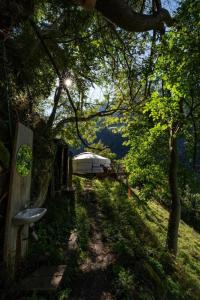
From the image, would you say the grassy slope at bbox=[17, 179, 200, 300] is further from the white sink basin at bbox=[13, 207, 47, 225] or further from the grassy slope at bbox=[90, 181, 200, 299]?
the white sink basin at bbox=[13, 207, 47, 225]

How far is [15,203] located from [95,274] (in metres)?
2.01

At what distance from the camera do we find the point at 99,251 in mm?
5902

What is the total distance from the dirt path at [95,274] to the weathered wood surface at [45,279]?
360 mm

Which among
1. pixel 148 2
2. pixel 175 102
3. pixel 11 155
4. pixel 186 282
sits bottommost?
pixel 186 282

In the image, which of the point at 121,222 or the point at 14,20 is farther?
the point at 121,222

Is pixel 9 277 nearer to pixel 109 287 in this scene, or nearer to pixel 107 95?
pixel 109 287

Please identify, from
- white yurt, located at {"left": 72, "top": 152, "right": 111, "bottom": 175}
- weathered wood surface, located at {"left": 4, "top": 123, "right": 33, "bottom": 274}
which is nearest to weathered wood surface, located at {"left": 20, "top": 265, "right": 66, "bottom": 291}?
weathered wood surface, located at {"left": 4, "top": 123, "right": 33, "bottom": 274}

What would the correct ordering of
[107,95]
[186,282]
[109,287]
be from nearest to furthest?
[109,287]
[186,282]
[107,95]

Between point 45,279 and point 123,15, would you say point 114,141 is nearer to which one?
point 45,279

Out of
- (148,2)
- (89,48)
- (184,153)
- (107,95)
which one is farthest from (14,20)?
(107,95)

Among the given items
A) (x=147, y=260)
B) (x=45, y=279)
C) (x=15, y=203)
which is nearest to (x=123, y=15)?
(x=15, y=203)

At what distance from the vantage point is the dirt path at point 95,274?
13.4 ft

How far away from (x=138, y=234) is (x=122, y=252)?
2.19 metres

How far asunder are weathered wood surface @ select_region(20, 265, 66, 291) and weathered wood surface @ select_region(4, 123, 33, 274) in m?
0.31
